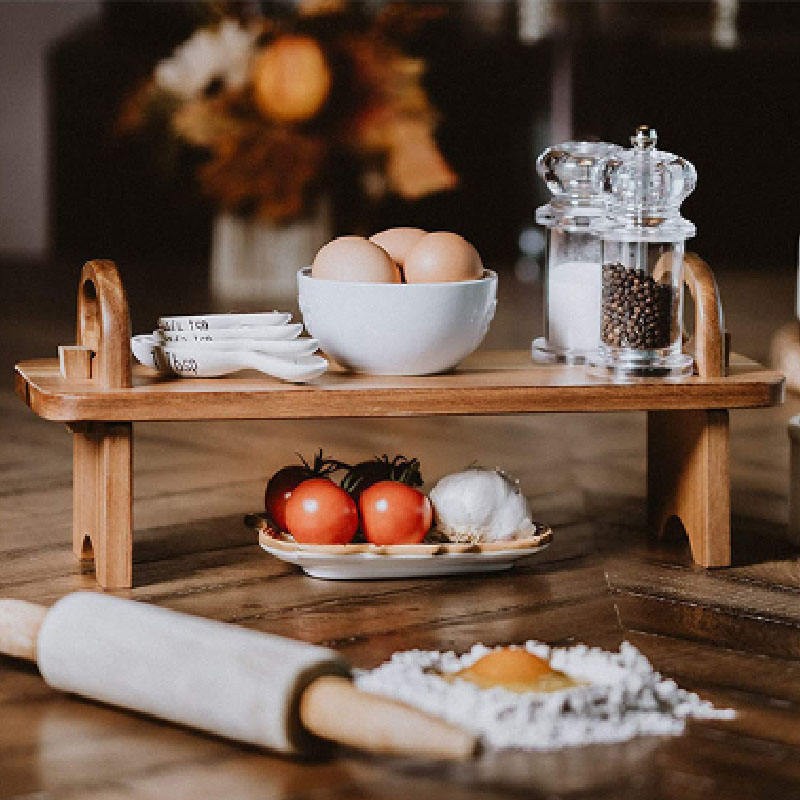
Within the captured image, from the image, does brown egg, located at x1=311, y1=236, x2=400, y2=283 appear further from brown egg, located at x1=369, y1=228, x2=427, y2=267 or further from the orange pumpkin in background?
the orange pumpkin in background

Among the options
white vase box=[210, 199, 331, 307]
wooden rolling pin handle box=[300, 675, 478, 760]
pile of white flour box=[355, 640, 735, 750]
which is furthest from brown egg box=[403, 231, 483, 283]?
white vase box=[210, 199, 331, 307]

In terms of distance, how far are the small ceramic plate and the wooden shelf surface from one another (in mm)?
133

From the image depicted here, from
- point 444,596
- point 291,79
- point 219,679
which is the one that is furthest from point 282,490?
point 291,79

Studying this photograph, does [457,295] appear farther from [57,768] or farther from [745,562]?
[57,768]

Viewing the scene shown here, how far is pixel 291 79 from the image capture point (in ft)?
13.4

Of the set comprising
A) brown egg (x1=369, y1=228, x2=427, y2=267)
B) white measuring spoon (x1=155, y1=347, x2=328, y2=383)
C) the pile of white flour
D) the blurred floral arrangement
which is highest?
the blurred floral arrangement

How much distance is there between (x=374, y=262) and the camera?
1.61 m

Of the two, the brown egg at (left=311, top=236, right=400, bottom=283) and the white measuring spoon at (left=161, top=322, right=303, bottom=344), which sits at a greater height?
the brown egg at (left=311, top=236, right=400, bottom=283)

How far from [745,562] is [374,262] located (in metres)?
0.53

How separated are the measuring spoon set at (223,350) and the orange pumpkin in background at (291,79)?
238cm

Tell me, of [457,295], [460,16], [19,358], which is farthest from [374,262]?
[460,16]

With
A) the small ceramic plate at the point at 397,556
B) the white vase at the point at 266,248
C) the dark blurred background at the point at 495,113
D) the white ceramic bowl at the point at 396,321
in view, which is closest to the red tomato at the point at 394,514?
the small ceramic plate at the point at 397,556

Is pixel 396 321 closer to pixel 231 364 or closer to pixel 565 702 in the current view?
pixel 231 364

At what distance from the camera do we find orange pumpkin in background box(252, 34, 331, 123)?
399 cm
